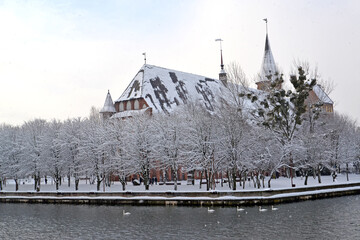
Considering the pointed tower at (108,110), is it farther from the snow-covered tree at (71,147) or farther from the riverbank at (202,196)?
the riverbank at (202,196)

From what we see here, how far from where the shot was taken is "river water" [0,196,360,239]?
21.1 meters

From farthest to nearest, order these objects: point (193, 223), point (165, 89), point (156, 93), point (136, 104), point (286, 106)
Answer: point (165, 89) < point (156, 93) < point (136, 104) < point (286, 106) < point (193, 223)

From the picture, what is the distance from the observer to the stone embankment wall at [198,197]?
32906 mm

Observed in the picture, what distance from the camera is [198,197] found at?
34.7m

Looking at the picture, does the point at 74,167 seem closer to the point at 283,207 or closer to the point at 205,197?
the point at 205,197

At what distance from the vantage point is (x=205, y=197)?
34219 millimetres

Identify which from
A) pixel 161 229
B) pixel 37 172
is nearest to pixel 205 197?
pixel 161 229

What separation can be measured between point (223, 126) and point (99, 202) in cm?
1574

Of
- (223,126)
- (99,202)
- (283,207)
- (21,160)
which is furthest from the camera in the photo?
(21,160)

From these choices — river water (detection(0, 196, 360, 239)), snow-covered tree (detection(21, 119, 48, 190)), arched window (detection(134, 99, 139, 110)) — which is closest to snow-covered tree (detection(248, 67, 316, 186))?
river water (detection(0, 196, 360, 239))

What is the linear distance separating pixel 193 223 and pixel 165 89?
49804 mm

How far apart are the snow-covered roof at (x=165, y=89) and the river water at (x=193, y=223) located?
121 feet

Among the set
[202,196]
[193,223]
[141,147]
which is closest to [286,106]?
[202,196]

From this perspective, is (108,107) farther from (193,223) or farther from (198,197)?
(193,223)
